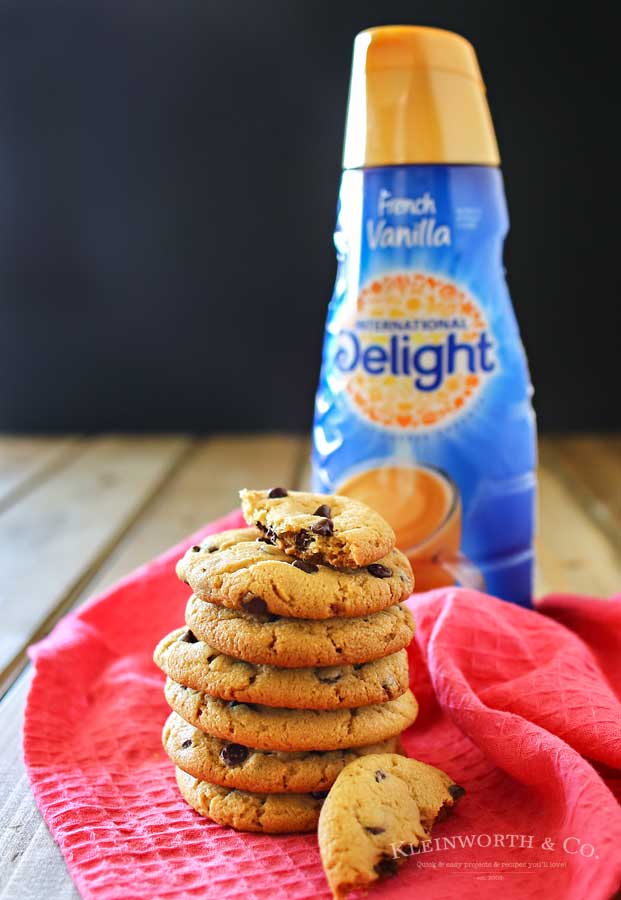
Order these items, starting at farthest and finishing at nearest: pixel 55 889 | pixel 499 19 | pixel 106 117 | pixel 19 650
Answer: pixel 106 117
pixel 499 19
pixel 19 650
pixel 55 889

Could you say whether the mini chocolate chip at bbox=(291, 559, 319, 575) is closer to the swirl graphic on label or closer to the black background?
A: the swirl graphic on label

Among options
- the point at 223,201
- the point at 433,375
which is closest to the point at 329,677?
the point at 433,375

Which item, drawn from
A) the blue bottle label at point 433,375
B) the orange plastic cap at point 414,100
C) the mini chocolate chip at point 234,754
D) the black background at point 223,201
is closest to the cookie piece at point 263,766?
the mini chocolate chip at point 234,754

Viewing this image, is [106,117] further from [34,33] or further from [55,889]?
[55,889]

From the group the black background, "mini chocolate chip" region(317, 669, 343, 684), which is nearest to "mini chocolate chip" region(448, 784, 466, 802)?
"mini chocolate chip" region(317, 669, 343, 684)

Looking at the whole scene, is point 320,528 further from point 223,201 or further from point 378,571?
point 223,201

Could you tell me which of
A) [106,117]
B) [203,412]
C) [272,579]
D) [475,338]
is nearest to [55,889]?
[272,579]
